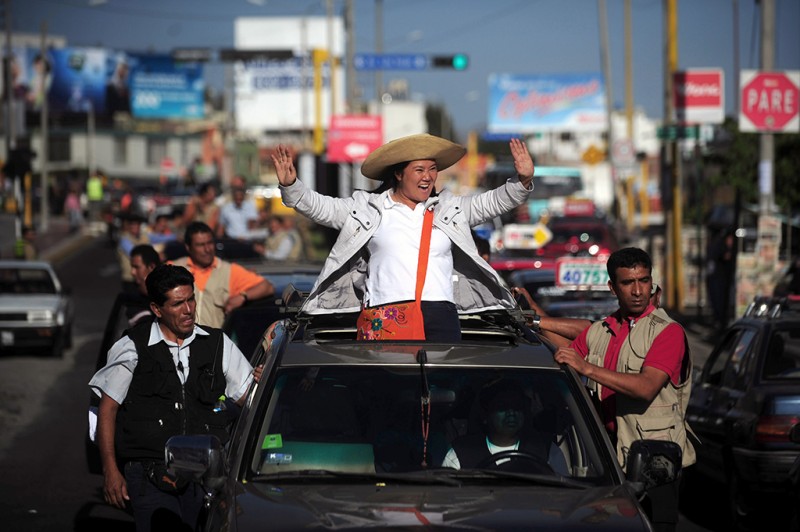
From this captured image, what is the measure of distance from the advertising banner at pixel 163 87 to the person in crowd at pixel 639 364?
86.1 metres

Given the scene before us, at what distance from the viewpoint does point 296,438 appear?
509 cm

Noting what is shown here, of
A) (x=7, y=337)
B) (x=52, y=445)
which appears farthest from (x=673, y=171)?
(x=52, y=445)

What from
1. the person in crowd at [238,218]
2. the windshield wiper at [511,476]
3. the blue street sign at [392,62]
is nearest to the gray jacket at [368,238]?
the windshield wiper at [511,476]

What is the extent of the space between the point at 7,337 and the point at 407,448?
1570 cm

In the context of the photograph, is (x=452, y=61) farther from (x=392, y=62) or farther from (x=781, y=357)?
(x=781, y=357)

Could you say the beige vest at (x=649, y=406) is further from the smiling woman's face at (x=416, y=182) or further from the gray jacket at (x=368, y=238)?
the smiling woman's face at (x=416, y=182)

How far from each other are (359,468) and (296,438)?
270mm

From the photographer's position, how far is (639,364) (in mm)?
6398

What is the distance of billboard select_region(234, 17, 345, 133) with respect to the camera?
100000 mm

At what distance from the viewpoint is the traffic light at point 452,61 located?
1494 inches

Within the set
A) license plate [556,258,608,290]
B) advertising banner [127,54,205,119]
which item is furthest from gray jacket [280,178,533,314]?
advertising banner [127,54,205,119]

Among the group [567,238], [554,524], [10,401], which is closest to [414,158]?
[554,524]

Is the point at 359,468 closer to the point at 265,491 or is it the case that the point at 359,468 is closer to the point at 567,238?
the point at 265,491

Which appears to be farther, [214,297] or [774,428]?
[214,297]
